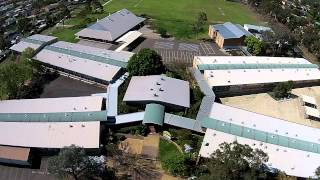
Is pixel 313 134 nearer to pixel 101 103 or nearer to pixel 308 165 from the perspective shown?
pixel 308 165

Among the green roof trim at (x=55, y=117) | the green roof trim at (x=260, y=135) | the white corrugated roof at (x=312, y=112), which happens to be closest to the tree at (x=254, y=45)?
the white corrugated roof at (x=312, y=112)

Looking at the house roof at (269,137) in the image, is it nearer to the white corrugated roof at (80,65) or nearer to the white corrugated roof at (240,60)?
the white corrugated roof at (240,60)

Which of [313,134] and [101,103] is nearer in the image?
[313,134]

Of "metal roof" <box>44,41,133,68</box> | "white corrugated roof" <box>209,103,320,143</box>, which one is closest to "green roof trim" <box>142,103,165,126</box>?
"white corrugated roof" <box>209,103,320,143</box>

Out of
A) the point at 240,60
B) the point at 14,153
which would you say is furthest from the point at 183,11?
the point at 14,153

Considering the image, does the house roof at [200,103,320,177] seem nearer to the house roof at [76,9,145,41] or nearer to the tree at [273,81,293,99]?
the tree at [273,81,293,99]

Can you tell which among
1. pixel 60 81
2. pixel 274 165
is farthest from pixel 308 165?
pixel 60 81
